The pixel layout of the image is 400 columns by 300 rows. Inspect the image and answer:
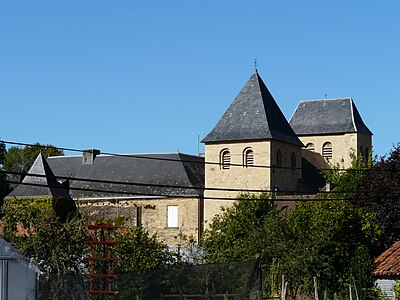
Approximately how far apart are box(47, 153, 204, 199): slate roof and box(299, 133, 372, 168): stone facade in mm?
15154

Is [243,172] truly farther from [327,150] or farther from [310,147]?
[310,147]

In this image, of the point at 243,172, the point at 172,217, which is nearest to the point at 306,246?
the point at 243,172

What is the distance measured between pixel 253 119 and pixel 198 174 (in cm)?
629

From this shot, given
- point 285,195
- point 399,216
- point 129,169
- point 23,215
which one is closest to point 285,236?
point 399,216

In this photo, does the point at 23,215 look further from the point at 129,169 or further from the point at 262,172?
the point at 129,169

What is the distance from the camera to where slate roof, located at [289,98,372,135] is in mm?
75062

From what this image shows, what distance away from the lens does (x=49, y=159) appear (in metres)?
67.2

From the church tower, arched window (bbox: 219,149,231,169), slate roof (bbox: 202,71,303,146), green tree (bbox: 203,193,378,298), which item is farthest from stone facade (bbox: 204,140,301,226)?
green tree (bbox: 203,193,378,298)

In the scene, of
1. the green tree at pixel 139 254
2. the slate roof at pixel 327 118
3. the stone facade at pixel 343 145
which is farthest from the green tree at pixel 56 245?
the slate roof at pixel 327 118

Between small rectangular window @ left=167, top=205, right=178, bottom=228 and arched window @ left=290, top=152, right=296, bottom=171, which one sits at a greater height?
arched window @ left=290, top=152, right=296, bottom=171

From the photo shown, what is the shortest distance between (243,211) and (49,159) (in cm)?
2723

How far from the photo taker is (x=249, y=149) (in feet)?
189

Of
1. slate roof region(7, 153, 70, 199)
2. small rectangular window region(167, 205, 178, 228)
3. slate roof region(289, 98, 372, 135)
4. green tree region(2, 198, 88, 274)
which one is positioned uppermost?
slate roof region(289, 98, 372, 135)

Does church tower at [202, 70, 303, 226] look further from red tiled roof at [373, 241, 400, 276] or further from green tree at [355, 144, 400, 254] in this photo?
red tiled roof at [373, 241, 400, 276]
